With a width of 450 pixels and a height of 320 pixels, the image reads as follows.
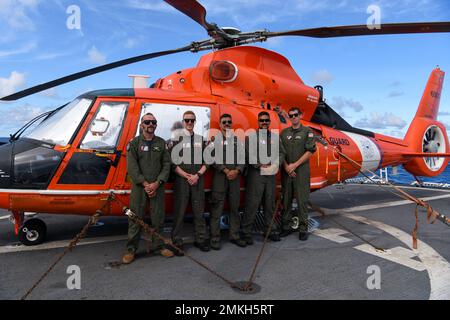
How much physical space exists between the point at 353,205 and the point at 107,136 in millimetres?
6591

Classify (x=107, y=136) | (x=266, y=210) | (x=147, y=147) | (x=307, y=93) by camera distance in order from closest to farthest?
(x=147, y=147)
(x=107, y=136)
(x=266, y=210)
(x=307, y=93)

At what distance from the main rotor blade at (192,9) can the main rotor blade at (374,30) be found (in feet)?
4.85

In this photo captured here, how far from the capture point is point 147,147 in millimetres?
4289

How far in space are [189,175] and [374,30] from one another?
Result: 3538 millimetres

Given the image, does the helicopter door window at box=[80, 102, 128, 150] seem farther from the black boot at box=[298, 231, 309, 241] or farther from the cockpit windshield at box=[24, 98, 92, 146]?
the black boot at box=[298, 231, 309, 241]

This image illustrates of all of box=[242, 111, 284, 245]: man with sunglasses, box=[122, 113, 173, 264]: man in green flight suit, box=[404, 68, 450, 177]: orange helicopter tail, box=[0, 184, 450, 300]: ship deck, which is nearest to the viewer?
box=[0, 184, 450, 300]: ship deck

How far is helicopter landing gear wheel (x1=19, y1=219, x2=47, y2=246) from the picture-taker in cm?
489

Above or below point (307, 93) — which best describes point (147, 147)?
below

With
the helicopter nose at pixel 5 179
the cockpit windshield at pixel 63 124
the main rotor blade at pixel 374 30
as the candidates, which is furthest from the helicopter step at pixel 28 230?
the main rotor blade at pixel 374 30

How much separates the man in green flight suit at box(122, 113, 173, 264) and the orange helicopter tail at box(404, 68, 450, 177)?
745 centimetres

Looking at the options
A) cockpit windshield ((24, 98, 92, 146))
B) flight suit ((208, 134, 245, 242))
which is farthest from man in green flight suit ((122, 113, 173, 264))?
cockpit windshield ((24, 98, 92, 146))

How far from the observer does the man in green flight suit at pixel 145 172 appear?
421 centimetres
